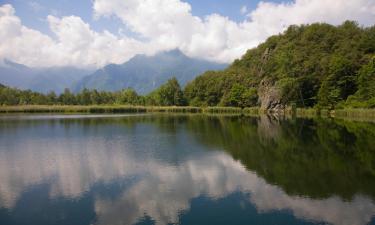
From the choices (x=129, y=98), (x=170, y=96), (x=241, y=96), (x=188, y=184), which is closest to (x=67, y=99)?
(x=129, y=98)

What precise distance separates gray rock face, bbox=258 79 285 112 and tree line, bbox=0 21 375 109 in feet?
3.71

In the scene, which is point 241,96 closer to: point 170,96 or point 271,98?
point 271,98

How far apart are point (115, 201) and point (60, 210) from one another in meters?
2.04

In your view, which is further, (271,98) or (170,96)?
(170,96)

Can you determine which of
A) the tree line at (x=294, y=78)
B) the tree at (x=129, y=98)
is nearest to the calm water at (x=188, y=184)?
the tree line at (x=294, y=78)

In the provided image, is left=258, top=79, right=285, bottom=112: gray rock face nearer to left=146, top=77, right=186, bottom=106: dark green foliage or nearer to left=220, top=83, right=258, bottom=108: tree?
left=220, top=83, right=258, bottom=108: tree

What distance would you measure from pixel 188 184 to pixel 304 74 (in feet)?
269

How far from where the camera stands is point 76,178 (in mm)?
16547

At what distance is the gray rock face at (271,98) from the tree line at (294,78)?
1.13 meters

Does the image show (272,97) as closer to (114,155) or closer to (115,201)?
(114,155)

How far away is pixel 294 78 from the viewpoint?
3546 inches

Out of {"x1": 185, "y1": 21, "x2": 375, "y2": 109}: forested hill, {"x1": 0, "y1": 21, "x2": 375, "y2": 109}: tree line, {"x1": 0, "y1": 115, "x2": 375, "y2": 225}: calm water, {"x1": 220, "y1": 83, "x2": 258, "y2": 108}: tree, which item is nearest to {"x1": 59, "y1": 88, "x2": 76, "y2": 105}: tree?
{"x1": 0, "y1": 21, "x2": 375, "y2": 109}: tree line

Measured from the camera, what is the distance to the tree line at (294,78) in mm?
75000

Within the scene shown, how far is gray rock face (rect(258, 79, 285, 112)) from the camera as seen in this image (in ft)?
297
